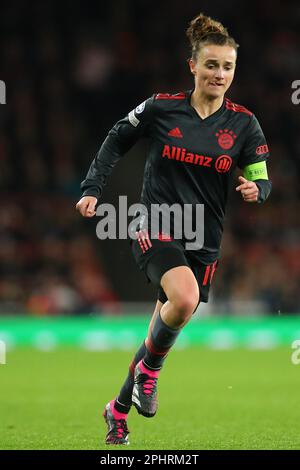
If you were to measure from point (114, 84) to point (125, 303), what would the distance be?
16.1 ft

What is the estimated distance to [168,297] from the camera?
5.09 m

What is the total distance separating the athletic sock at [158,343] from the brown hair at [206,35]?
154cm

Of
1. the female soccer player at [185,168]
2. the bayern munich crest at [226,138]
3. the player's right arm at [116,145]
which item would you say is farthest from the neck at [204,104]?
the player's right arm at [116,145]

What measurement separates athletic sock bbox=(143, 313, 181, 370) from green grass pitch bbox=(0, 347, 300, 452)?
1.49 feet

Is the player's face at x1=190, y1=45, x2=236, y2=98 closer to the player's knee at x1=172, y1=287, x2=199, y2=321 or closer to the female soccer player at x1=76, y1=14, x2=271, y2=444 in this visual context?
the female soccer player at x1=76, y1=14, x2=271, y2=444

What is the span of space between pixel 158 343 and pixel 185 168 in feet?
3.20

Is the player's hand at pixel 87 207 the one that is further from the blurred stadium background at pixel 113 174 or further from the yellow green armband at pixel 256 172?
the blurred stadium background at pixel 113 174

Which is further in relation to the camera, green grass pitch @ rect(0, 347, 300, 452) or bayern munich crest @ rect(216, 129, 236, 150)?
green grass pitch @ rect(0, 347, 300, 452)

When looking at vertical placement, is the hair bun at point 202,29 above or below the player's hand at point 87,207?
above

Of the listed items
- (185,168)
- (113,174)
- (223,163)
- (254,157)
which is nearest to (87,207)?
(185,168)

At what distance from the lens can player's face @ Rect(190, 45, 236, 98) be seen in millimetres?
5348

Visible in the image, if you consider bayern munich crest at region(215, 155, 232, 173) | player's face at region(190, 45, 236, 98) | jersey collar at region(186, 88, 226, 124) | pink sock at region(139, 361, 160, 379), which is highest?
player's face at region(190, 45, 236, 98)

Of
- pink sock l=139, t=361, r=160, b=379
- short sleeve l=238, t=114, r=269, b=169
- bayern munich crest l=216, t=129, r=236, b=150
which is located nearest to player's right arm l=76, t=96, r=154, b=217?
bayern munich crest l=216, t=129, r=236, b=150

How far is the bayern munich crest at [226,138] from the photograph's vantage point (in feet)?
17.8
